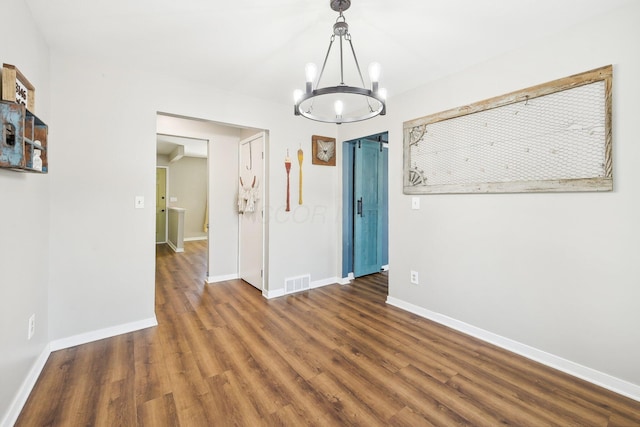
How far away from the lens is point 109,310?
7.89ft

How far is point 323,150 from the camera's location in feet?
12.4

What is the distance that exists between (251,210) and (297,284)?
3.81ft

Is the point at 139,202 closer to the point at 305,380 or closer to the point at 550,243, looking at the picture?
the point at 305,380

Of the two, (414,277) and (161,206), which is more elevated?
(161,206)

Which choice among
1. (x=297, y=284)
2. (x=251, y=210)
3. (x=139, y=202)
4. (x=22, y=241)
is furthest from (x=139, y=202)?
(x=297, y=284)

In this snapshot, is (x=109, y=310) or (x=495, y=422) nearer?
(x=495, y=422)

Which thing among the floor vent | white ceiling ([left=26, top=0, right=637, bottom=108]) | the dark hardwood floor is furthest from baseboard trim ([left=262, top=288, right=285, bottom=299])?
white ceiling ([left=26, top=0, right=637, bottom=108])

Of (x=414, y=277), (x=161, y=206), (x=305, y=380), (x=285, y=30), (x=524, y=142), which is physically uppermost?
(x=285, y=30)

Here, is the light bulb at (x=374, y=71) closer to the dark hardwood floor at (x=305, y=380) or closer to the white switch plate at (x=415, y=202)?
the white switch plate at (x=415, y=202)

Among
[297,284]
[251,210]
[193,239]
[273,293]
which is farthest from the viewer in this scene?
[193,239]

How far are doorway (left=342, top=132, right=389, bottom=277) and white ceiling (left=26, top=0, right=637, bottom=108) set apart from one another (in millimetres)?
1573

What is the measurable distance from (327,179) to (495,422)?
2980 millimetres

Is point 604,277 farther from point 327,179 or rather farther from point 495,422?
point 327,179

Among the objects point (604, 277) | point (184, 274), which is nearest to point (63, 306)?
point (184, 274)
